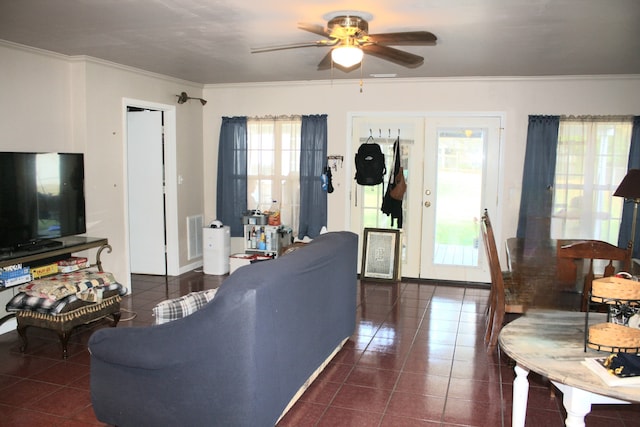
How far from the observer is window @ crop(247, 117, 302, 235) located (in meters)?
6.38

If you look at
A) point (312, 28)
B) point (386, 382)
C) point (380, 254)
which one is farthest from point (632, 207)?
point (312, 28)

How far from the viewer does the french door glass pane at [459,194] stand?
5.93m

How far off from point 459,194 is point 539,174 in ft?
2.94

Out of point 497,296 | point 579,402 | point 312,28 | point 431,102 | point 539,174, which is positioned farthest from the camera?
point 431,102

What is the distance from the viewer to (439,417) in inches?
116

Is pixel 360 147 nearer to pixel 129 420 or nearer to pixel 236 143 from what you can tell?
pixel 236 143

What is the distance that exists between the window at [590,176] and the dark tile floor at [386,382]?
1.60 m

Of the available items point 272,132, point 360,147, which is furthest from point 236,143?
point 360,147

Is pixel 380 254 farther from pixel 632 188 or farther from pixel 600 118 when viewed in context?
pixel 632 188

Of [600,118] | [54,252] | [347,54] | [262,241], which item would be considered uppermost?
[347,54]

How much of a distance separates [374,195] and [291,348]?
3.78 m

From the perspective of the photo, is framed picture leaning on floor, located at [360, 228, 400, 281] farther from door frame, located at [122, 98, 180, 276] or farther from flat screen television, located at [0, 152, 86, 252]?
flat screen television, located at [0, 152, 86, 252]

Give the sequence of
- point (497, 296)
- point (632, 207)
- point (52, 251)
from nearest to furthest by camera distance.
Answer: point (497, 296)
point (52, 251)
point (632, 207)

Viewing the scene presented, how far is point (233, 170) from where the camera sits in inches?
259
